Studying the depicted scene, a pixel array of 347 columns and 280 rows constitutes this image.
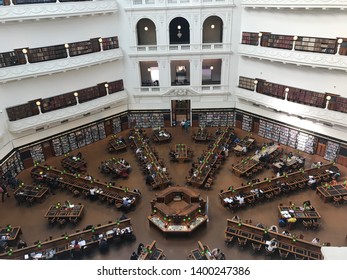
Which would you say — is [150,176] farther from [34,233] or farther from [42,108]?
[42,108]

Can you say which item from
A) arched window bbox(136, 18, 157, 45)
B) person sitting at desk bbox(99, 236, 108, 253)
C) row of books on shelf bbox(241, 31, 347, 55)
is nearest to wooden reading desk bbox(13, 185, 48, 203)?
person sitting at desk bbox(99, 236, 108, 253)

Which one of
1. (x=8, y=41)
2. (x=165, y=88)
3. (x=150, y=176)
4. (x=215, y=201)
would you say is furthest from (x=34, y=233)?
(x=165, y=88)

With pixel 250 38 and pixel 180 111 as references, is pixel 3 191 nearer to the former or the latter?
pixel 180 111

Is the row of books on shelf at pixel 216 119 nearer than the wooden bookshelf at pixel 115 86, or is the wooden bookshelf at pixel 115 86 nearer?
the wooden bookshelf at pixel 115 86

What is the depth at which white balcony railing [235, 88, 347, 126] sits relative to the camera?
2073 centimetres

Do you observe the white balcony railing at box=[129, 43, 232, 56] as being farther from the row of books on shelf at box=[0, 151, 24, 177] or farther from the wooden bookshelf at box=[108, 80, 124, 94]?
the row of books on shelf at box=[0, 151, 24, 177]

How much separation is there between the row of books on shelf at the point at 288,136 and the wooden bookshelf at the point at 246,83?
3.13 m

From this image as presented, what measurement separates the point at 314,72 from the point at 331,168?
6860 millimetres

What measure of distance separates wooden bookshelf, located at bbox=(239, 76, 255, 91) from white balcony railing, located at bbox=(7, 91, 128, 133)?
10.1 meters

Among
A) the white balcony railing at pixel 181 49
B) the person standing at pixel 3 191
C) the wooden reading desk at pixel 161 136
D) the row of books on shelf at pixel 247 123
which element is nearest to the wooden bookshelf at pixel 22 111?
the person standing at pixel 3 191

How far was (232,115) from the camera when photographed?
27.7 metres

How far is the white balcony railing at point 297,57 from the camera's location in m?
19.5

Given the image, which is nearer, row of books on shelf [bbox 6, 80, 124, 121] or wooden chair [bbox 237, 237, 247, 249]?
wooden chair [bbox 237, 237, 247, 249]

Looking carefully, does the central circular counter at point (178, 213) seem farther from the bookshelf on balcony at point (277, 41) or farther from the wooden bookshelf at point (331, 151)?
the bookshelf on balcony at point (277, 41)
